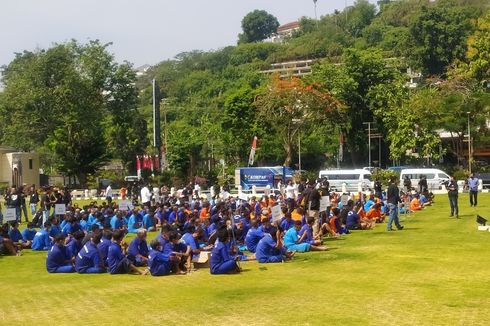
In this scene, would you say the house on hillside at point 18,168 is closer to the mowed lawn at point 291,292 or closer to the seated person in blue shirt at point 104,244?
the mowed lawn at point 291,292

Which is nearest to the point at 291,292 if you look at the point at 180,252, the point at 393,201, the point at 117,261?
the point at 180,252

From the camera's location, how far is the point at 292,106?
211 feet

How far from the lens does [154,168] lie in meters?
65.9

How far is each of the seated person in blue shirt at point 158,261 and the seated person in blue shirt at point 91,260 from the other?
1.35 m

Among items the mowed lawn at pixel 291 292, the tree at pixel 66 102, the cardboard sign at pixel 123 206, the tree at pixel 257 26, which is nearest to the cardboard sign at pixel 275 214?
the mowed lawn at pixel 291 292

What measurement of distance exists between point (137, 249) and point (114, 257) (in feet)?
3.60

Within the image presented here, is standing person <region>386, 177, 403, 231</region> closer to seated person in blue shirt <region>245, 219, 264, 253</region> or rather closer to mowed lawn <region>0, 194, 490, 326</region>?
mowed lawn <region>0, 194, 490, 326</region>

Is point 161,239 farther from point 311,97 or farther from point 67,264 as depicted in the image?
point 311,97

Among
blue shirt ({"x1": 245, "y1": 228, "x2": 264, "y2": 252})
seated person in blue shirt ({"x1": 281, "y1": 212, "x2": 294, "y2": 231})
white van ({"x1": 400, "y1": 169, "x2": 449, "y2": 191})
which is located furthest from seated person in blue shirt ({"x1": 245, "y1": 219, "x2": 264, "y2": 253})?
white van ({"x1": 400, "y1": 169, "x2": 449, "y2": 191})

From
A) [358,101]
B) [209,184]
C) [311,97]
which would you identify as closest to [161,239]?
[209,184]

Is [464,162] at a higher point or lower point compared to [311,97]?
lower

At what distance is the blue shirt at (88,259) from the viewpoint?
1650 centimetres

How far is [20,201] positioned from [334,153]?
4834 cm

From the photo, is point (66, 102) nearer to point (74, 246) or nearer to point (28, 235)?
point (28, 235)
